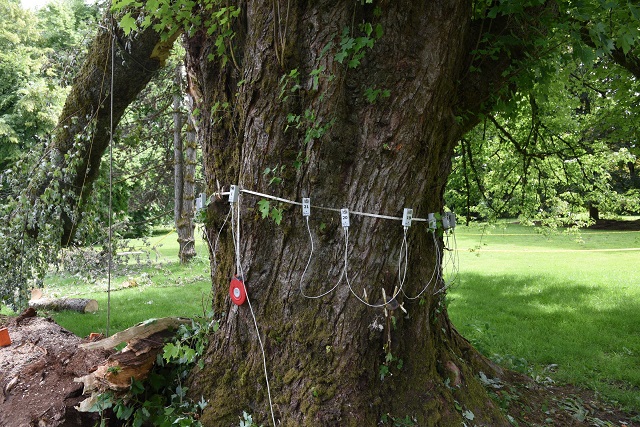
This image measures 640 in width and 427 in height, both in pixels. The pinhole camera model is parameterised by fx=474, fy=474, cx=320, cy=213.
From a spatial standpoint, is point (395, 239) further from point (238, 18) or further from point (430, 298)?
point (238, 18)

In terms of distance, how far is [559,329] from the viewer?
660cm

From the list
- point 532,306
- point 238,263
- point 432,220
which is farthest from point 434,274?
point 532,306

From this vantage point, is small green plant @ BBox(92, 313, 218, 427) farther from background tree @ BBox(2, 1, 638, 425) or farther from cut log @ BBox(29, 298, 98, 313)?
cut log @ BBox(29, 298, 98, 313)

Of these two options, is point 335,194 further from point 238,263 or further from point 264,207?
point 238,263

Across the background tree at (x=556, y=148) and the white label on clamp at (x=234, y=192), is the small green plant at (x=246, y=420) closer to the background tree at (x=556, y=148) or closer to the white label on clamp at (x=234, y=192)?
the white label on clamp at (x=234, y=192)

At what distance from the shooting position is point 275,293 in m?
2.97

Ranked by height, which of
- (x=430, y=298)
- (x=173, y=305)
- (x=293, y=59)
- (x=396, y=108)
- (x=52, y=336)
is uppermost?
(x=293, y=59)

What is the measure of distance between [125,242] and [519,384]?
5.91 meters

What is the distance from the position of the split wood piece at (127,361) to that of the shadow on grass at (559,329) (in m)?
2.51

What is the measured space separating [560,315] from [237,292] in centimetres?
614

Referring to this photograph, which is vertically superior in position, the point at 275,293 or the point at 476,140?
the point at 476,140

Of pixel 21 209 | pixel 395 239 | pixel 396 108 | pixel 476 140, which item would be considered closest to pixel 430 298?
pixel 395 239

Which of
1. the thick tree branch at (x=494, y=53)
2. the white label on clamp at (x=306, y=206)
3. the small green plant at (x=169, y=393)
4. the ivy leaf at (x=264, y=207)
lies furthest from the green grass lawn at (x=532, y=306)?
the thick tree branch at (x=494, y=53)

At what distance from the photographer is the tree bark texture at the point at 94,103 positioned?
186 inches
